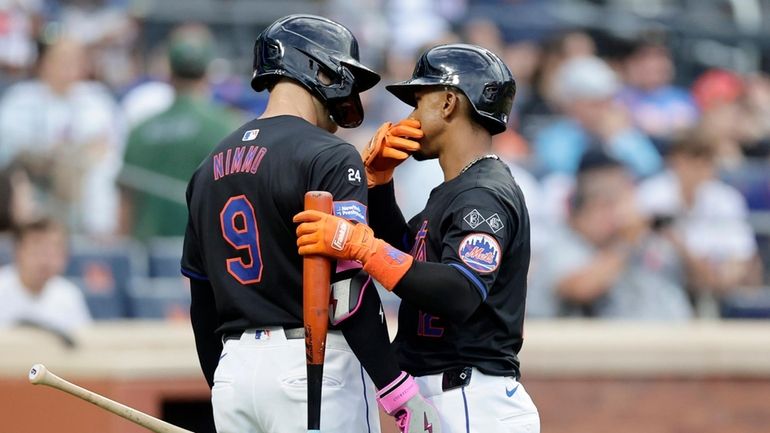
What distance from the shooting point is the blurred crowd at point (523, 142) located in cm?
768

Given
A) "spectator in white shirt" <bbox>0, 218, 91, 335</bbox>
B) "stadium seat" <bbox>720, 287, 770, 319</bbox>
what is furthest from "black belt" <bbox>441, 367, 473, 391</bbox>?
"stadium seat" <bbox>720, 287, 770, 319</bbox>

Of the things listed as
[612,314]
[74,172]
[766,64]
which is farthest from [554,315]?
[766,64]

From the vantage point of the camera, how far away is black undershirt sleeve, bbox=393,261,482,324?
3867mm

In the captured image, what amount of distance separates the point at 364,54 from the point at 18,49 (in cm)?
271

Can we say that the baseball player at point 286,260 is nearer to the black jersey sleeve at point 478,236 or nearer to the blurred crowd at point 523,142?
the black jersey sleeve at point 478,236

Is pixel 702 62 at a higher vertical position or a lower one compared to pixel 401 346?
higher

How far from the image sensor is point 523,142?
9.83 meters

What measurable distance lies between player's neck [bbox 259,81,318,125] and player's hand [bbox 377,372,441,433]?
0.85 metres

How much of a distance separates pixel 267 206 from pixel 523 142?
6029mm

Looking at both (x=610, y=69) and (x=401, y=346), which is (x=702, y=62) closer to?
(x=610, y=69)

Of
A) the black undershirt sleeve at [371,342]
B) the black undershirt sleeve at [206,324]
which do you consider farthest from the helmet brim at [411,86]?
the black undershirt sleeve at [206,324]

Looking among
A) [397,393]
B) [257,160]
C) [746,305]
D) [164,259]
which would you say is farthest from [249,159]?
[746,305]

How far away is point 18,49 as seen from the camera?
34.0 feet

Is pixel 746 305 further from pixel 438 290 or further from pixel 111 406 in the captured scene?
pixel 111 406
